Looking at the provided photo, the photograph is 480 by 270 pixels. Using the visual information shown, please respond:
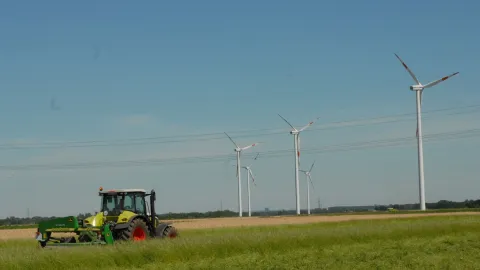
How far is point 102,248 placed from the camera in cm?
1961

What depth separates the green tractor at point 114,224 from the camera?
23609 millimetres

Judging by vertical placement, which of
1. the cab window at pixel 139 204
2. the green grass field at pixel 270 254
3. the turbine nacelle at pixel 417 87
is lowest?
the green grass field at pixel 270 254

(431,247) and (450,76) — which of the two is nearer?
(431,247)

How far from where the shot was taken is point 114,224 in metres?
24.8

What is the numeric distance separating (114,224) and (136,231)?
2.86 feet

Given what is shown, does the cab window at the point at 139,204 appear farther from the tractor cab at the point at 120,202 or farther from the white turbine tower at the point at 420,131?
the white turbine tower at the point at 420,131

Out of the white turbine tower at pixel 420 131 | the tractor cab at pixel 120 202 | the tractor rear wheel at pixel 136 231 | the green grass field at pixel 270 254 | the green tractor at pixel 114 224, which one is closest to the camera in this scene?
the green grass field at pixel 270 254

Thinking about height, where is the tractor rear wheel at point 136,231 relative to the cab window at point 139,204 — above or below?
below

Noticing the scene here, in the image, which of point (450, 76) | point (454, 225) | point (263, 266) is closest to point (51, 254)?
point (263, 266)

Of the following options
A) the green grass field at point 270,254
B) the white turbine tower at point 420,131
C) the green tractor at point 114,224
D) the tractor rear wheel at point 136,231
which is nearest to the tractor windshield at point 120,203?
the green tractor at point 114,224

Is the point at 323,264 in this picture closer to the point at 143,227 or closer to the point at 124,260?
the point at 124,260

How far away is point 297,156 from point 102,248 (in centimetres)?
7120

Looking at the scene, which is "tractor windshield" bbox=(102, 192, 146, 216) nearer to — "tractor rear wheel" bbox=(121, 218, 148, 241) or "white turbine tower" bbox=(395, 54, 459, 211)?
"tractor rear wheel" bbox=(121, 218, 148, 241)

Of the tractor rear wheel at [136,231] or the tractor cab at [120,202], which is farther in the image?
the tractor cab at [120,202]
